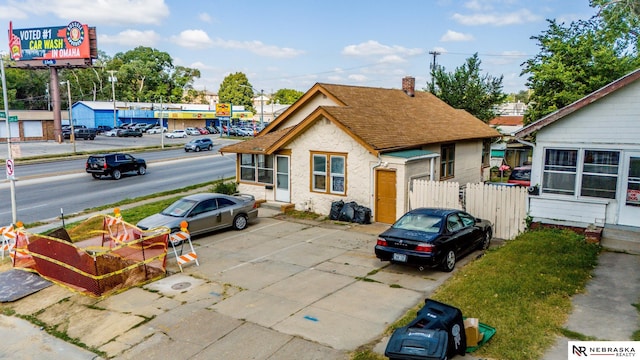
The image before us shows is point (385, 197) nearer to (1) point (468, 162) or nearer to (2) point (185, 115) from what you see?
(1) point (468, 162)

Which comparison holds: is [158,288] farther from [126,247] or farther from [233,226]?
[233,226]

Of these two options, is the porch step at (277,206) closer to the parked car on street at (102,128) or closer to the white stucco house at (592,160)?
the white stucco house at (592,160)

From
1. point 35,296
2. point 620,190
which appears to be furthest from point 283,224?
point 620,190

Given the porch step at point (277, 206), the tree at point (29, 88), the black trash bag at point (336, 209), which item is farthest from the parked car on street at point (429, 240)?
the tree at point (29, 88)

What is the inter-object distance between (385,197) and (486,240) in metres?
4.54

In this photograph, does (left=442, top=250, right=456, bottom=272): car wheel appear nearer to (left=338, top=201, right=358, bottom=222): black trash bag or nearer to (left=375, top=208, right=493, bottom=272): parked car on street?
(left=375, top=208, right=493, bottom=272): parked car on street

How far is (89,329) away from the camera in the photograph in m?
9.45

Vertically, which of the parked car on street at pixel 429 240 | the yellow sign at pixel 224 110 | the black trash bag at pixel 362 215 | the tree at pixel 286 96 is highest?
the tree at pixel 286 96

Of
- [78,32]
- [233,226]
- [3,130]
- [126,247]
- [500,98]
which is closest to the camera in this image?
[126,247]

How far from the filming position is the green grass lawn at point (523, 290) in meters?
7.44

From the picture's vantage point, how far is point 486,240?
45.9 feet

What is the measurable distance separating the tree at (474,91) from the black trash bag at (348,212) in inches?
995

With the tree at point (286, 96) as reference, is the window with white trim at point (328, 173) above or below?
below

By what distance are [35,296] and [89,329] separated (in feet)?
10.2
